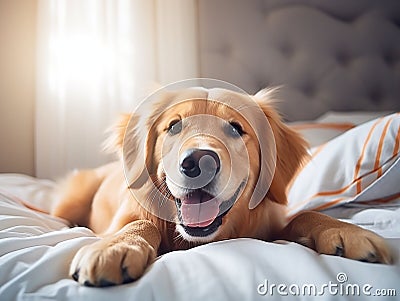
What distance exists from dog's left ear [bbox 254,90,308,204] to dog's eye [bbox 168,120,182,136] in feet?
0.80

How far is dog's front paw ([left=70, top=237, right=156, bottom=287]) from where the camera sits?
0.70 metres

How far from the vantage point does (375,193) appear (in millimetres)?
1304

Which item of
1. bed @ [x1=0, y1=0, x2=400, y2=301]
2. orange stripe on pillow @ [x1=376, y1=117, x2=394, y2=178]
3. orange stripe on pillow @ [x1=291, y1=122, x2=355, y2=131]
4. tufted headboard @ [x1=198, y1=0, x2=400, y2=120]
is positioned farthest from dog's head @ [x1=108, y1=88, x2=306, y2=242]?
tufted headboard @ [x1=198, y1=0, x2=400, y2=120]

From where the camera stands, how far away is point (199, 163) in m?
0.87

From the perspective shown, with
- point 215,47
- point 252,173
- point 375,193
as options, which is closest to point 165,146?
point 252,173

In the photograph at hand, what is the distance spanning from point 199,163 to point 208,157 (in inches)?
0.8

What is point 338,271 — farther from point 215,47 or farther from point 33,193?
point 215,47

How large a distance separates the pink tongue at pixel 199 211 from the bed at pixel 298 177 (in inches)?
4.4

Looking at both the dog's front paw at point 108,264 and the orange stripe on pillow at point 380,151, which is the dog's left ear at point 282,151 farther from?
the dog's front paw at point 108,264

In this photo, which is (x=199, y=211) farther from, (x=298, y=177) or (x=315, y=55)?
(x=315, y=55)

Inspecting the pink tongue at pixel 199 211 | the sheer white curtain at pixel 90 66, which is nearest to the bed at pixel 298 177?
the pink tongue at pixel 199 211

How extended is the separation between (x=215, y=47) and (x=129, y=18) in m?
0.47

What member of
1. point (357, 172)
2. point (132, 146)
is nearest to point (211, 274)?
point (132, 146)

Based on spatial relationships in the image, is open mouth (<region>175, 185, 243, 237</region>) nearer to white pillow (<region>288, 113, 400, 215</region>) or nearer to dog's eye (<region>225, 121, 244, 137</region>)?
dog's eye (<region>225, 121, 244, 137</region>)
